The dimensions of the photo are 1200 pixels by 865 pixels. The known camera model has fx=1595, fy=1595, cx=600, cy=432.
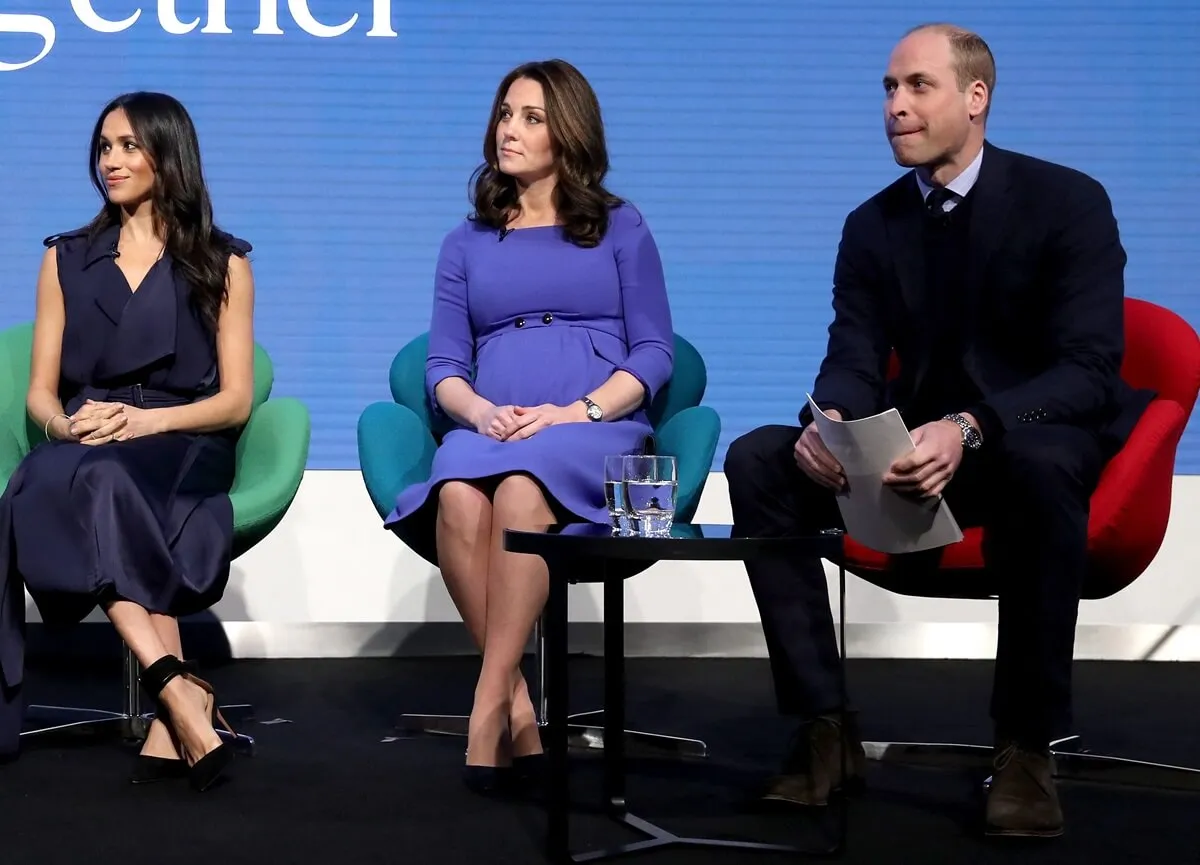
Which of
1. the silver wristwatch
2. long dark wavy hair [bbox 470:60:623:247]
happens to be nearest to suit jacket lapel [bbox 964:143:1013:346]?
the silver wristwatch

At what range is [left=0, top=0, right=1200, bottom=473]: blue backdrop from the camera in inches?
165

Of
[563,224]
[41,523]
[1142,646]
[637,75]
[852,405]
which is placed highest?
[637,75]

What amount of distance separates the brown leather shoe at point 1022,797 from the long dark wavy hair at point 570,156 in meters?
1.34

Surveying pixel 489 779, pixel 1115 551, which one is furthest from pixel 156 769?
pixel 1115 551

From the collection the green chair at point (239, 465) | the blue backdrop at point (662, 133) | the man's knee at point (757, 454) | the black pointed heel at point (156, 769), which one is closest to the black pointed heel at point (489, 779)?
the black pointed heel at point (156, 769)

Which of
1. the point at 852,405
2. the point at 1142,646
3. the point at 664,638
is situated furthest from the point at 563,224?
the point at 1142,646

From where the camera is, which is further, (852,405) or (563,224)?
(563,224)

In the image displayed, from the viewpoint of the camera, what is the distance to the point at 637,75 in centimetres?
421

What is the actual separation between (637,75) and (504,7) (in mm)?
394

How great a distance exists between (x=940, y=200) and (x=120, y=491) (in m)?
1.53

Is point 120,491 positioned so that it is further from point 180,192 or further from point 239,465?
point 180,192

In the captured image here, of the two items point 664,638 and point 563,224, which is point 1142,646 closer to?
point 664,638

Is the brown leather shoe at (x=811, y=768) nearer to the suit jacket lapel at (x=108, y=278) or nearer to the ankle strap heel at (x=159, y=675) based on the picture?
the ankle strap heel at (x=159, y=675)

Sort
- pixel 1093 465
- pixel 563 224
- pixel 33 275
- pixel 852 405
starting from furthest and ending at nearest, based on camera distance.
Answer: pixel 33 275
pixel 563 224
pixel 852 405
pixel 1093 465
